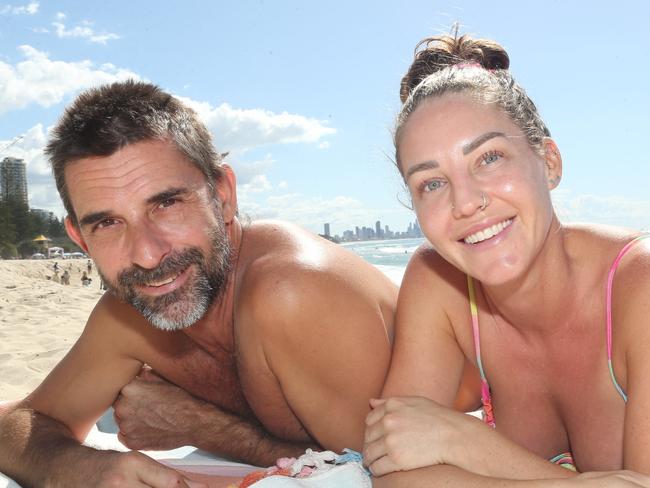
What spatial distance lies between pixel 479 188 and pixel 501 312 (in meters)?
0.63

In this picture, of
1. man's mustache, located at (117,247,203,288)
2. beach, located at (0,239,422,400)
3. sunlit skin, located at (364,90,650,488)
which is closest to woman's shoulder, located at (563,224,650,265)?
sunlit skin, located at (364,90,650,488)

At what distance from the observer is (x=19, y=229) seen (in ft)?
183

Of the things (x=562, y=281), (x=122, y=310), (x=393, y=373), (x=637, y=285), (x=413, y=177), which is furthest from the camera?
(x=122, y=310)

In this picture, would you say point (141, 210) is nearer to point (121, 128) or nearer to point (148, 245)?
point (148, 245)

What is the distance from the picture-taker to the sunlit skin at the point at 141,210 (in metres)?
2.45

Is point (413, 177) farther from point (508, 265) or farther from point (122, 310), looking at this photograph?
point (122, 310)

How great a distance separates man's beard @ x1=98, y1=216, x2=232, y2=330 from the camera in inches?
98.6

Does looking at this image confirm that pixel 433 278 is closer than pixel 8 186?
Yes

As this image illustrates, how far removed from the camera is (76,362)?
10.1 ft

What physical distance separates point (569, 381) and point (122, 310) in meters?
2.13

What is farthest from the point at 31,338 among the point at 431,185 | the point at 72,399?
the point at 431,185

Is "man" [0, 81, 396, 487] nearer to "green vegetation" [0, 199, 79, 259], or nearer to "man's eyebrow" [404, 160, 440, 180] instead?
"man's eyebrow" [404, 160, 440, 180]

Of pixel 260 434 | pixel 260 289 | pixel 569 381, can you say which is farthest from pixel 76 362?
pixel 569 381

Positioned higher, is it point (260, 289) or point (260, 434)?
point (260, 289)
